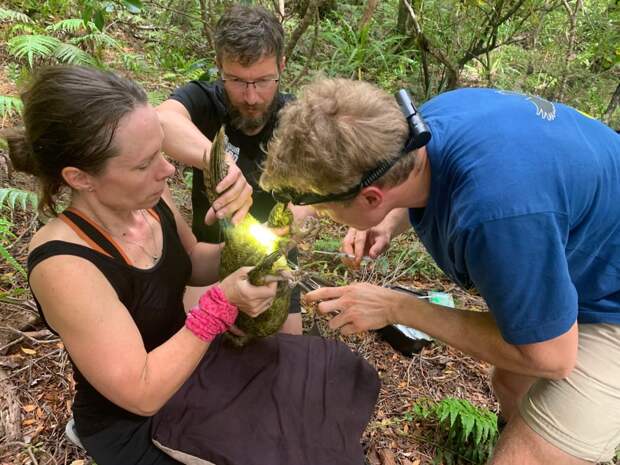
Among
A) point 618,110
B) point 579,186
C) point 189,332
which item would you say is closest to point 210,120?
point 189,332

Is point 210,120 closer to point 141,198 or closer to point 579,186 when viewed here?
point 141,198

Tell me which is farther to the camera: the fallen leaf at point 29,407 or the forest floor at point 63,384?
the fallen leaf at point 29,407

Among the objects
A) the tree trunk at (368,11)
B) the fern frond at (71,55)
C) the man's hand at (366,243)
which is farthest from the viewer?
the tree trunk at (368,11)

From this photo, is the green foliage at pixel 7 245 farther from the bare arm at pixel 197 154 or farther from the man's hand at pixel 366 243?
the man's hand at pixel 366 243

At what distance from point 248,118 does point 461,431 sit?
232cm

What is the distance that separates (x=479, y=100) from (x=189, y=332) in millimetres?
1407

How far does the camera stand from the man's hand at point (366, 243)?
2.45 m

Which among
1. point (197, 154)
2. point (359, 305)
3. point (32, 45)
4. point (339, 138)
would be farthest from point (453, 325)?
point (32, 45)

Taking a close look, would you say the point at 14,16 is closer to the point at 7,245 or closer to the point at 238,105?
the point at 7,245

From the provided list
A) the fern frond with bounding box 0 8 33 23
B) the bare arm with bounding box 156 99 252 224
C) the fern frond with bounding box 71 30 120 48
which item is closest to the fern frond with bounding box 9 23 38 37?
the fern frond with bounding box 0 8 33 23

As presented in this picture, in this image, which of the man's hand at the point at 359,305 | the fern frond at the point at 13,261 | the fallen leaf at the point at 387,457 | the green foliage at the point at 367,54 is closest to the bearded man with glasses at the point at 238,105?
the man's hand at the point at 359,305

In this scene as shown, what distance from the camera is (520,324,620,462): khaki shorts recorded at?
6.42ft

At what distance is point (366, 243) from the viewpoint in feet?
8.39

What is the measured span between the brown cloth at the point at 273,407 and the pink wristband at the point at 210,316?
44cm
